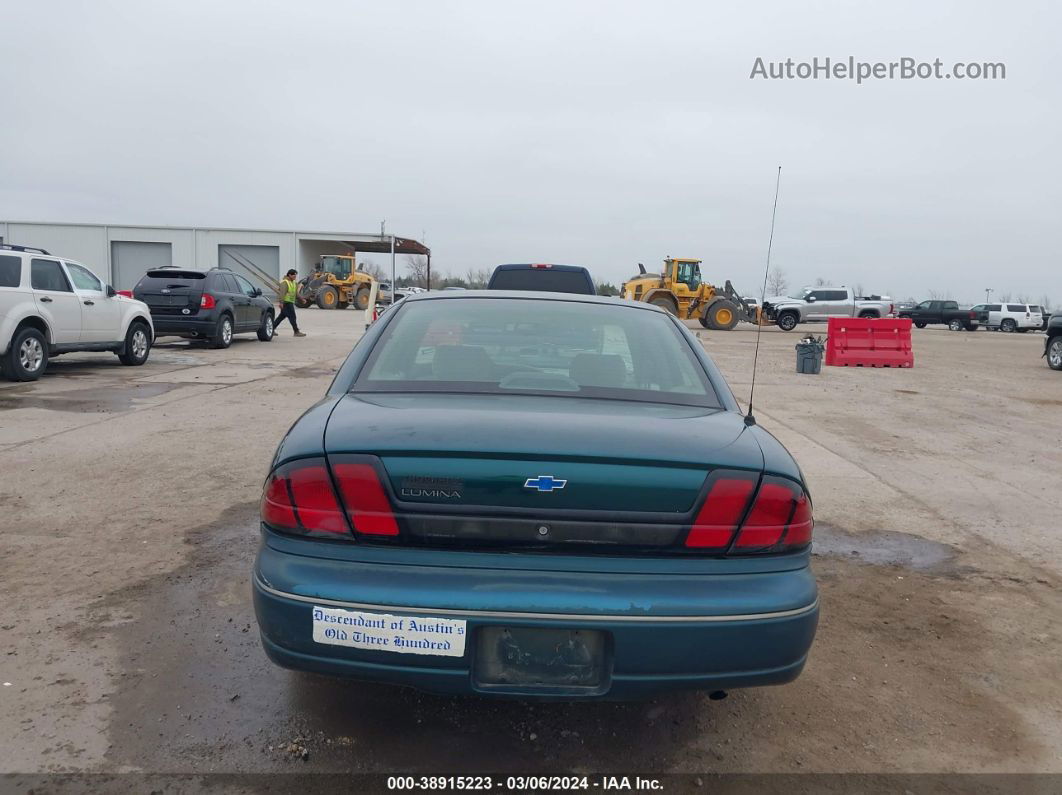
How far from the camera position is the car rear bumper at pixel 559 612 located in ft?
7.49

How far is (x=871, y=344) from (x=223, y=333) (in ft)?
44.4

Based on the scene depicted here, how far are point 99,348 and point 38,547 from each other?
9.02 metres

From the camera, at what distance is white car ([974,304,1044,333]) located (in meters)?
44.8

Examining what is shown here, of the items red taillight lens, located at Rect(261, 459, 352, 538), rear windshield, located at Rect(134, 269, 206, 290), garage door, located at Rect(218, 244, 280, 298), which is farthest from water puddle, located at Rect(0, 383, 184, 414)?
garage door, located at Rect(218, 244, 280, 298)

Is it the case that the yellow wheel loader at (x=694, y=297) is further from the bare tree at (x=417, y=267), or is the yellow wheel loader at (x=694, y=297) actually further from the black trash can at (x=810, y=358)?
the bare tree at (x=417, y=267)

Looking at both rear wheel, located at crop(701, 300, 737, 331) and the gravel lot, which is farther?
rear wheel, located at crop(701, 300, 737, 331)

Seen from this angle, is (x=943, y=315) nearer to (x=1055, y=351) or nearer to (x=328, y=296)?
(x=1055, y=351)

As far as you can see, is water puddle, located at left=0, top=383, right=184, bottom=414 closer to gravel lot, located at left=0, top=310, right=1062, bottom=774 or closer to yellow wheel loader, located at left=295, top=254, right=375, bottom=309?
gravel lot, located at left=0, top=310, right=1062, bottom=774

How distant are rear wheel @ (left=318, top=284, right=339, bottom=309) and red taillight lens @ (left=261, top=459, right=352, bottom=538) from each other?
37304 mm

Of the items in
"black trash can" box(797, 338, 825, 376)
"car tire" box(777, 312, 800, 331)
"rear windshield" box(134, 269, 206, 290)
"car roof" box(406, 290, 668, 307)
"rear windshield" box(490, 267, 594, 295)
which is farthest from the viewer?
"car tire" box(777, 312, 800, 331)

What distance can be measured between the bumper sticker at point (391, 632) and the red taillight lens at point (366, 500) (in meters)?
0.24

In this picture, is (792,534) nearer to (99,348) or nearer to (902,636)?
(902,636)

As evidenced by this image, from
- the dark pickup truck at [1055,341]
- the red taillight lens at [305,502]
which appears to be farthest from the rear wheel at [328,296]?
the red taillight lens at [305,502]

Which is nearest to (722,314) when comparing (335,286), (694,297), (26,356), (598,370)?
(694,297)
